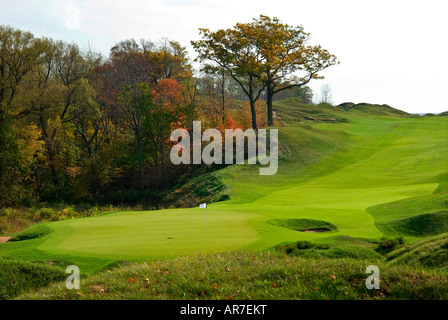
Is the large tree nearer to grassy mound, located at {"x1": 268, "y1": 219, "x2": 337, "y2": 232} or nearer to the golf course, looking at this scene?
the golf course

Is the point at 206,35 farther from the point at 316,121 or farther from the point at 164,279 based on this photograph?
the point at 164,279

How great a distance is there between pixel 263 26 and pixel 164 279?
44491mm

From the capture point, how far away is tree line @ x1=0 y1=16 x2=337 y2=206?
38.3 m

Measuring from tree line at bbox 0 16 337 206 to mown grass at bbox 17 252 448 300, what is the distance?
30762 mm

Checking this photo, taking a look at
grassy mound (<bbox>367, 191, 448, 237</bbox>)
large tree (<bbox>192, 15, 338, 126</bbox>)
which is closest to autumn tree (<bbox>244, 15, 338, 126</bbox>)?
large tree (<bbox>192, 15, 338, 126</bbox>)

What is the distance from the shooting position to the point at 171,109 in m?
46.9

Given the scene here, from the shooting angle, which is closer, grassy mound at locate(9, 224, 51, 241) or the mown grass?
the mown grass

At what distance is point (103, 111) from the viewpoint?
5162 cm

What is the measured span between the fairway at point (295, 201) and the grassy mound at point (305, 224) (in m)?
0.39

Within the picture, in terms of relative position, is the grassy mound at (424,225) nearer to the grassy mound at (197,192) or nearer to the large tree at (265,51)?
the grassy mound at (197,192)

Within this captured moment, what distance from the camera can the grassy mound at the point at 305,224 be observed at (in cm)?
1641

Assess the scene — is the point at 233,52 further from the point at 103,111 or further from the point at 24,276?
the point at 24,276

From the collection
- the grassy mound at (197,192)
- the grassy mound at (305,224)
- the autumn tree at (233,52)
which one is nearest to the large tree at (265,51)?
the autumn tree at (233,52)

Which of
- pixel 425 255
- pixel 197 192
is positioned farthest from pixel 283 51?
pixel 425 255
